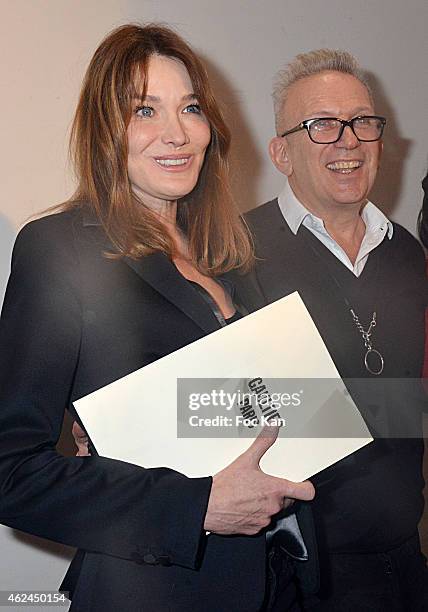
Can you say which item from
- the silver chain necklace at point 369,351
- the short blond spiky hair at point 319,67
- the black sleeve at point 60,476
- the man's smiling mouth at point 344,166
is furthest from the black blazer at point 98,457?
the short blond spiky hair at point 319,67

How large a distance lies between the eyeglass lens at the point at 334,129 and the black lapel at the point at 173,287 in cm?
82

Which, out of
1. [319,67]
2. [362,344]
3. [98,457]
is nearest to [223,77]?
[319,67]

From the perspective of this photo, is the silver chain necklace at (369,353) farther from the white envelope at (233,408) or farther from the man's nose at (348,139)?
the white envelope at (233,408)

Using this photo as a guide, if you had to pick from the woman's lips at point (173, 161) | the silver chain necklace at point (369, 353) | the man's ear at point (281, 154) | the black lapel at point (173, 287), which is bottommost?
the silver chain necklace at point (369, 353)

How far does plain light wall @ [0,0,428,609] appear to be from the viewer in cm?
216

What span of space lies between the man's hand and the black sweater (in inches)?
17.8

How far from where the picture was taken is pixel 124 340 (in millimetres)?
1325

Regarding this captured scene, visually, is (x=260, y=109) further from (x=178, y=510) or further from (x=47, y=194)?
(x=178, y=510)

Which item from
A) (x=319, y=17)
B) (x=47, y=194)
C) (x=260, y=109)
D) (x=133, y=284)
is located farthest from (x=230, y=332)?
(x=319, y=17)

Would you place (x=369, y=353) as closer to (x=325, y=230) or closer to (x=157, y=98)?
(x=325, y=230)

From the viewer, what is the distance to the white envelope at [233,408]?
128 cm

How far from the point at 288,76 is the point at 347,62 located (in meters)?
0.15

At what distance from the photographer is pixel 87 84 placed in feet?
4.78

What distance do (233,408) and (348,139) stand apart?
3.21ft
